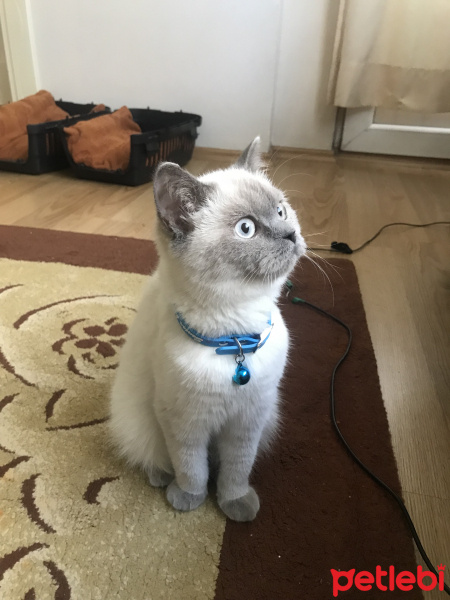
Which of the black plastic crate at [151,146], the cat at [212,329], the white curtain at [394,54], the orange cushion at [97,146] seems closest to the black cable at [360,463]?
the cat at [212,329]

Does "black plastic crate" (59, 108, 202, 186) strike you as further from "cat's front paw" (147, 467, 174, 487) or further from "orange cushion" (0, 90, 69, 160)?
"cat's front paw" (147, 467, 174, 487)

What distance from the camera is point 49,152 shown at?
222 cm

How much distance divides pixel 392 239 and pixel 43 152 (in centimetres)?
158

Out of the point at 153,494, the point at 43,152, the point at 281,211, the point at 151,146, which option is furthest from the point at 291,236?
the point at 43,152

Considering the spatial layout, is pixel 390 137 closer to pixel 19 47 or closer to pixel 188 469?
pixel 19 47

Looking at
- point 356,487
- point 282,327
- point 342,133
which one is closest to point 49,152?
point 342,133

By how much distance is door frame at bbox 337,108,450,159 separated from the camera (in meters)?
2.45

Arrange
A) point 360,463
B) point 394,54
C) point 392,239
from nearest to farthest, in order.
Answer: point 360,463, point 392,239, point 394,54

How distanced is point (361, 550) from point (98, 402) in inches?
21.8

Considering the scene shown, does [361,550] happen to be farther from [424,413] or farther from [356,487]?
[424,413]

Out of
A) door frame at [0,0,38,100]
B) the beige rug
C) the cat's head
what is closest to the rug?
the beige rug

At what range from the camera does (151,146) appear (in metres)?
2.01

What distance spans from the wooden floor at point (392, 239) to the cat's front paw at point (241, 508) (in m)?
0.26

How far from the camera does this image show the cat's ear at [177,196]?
0.58 m
